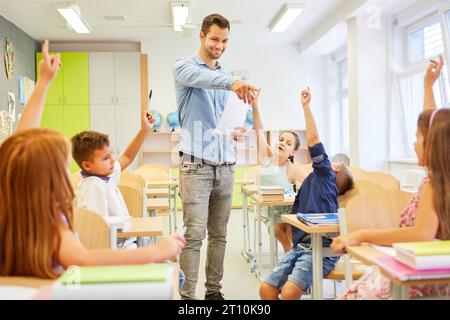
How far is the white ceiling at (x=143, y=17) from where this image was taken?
656 centimetres

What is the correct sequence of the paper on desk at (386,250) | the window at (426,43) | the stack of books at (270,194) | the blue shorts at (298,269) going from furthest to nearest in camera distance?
the window at (426,43) → the stack of books at (270,194) → the blue shorts at (298,269) → the paper on desk at (386,250)

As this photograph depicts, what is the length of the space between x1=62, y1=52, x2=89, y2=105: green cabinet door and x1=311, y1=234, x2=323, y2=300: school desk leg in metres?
7.25

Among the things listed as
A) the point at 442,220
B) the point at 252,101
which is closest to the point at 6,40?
the point at 252,101

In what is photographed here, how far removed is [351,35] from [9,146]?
20.2 feet

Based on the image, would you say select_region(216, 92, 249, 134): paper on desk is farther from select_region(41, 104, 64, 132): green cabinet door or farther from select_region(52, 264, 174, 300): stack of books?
select_region(41, 104, 64, 132): green cabinet door

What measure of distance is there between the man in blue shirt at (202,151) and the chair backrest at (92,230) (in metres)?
0.80

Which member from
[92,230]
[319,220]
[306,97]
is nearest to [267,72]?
[306,97]

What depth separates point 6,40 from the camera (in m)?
7.16

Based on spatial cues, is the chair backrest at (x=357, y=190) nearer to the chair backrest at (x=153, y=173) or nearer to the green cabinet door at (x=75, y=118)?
the chair backrest at (x=153, y=173)

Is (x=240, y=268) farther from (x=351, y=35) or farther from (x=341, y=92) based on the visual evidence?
(x=341, y=92)

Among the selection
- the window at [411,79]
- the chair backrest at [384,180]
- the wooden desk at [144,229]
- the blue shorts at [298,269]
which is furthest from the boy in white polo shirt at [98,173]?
the window at [411,79]

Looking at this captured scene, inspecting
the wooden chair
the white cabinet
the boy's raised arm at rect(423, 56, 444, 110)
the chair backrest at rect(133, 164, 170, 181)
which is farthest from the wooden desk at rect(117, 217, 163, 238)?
the white cabinet

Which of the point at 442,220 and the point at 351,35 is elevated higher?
the point at 351,35

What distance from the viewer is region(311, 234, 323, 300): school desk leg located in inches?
86.0
